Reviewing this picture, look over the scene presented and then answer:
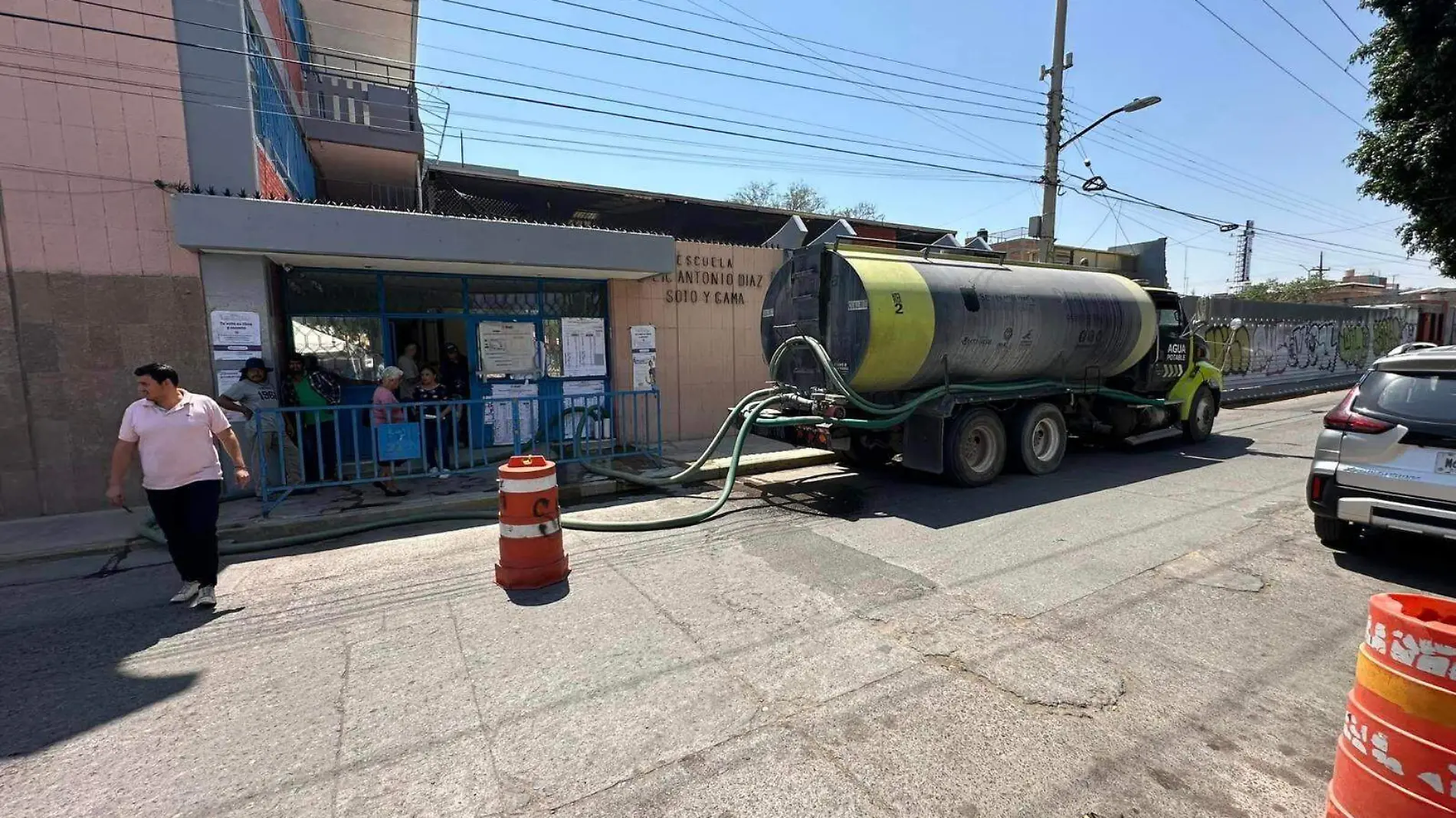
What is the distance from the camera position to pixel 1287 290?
54.3 m

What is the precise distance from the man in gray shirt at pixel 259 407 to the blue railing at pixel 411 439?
16 millimetres

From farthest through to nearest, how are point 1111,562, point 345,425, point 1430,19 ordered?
point 1430,19
point 345,425
point 1111,562

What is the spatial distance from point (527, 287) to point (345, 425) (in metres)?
3.30

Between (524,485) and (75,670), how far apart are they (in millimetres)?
2730

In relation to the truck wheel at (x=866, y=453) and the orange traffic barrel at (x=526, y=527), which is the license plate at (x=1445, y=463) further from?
the orange traffic barrel at (x=526, y=527)

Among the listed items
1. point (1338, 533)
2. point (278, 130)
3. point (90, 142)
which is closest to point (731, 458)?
point (1338, 533)

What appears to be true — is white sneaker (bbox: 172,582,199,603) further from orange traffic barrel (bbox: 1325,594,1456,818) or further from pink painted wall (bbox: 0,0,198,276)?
orange traffic barrel (bbox: 1325,594,1456,818)

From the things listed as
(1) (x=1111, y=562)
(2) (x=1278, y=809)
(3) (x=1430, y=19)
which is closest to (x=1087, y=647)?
(2) (x=1278, y=809)

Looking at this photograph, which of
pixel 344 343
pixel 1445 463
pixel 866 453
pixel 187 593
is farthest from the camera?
pixel 866 453

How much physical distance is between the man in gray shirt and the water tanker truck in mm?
5499

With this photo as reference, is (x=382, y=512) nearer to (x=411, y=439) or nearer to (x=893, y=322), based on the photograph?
(x=411, y=439)

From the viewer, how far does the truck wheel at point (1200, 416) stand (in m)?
11.3

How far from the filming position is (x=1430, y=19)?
48.8ft

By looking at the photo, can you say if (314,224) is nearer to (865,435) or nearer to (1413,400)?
(865,435)
